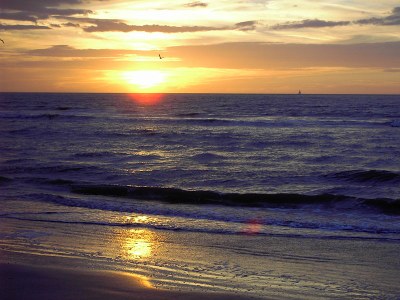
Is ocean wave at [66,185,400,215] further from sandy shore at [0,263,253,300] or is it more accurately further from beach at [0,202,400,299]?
sandy shore at [0,263,253,300]

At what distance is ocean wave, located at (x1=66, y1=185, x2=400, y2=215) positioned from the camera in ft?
48.9

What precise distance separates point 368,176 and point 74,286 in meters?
14.5

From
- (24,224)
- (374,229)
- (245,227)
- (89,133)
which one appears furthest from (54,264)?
(89,133)

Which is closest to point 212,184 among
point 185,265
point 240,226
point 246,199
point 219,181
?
point 219,181

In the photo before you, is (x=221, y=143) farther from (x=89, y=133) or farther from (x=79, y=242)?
(x=79, y=242)

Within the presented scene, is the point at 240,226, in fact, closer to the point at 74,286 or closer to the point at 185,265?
the point at 185,265

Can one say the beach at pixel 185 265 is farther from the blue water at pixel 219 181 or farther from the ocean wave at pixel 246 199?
the ocean wave at pixel 246 199

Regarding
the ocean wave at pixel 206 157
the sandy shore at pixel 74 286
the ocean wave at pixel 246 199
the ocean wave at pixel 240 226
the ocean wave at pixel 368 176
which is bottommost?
the sandy shore at pixel 74 286

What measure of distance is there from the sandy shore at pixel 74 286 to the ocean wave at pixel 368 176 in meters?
13.3

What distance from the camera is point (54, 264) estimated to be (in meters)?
8.03

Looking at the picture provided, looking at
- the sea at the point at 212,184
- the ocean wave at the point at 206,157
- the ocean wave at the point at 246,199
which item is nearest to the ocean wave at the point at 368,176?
the sea at the point at 212,184

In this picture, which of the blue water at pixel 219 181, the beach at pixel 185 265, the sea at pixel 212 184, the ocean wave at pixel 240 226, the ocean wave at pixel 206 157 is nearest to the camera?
the beach at pixel 185 265

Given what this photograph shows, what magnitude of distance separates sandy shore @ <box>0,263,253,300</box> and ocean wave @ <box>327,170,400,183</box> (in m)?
13.3

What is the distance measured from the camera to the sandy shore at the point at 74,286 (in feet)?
21.6
